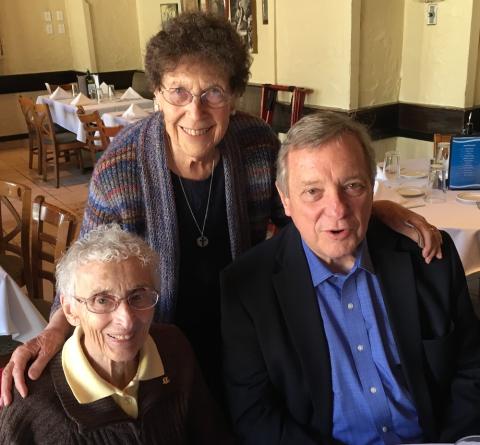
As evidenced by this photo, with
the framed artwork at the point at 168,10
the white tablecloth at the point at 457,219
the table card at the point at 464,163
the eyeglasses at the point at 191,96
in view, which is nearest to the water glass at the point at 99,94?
the framed artwork at the point at 168,10

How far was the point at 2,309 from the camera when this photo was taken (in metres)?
2.36

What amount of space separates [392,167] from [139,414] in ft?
8.43

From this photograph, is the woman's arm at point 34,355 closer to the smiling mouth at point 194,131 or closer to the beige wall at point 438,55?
the smiling mouth at point 194,131

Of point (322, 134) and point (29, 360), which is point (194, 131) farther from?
point (29, 360)

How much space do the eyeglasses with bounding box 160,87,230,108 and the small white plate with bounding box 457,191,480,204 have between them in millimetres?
1863

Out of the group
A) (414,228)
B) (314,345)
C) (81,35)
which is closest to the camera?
(314,345)

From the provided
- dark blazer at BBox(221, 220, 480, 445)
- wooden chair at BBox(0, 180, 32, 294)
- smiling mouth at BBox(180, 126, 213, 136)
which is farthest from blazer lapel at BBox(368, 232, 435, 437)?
wooden chair at BBox(0, 180, 32, 294)

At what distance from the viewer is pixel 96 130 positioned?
5809mm

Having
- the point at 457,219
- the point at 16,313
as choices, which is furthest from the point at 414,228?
the point at 16,313

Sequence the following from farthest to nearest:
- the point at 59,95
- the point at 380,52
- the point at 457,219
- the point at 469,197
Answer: the point at 59,95 → the point at 380,52 → the point at 469,197 → the point at 457,219

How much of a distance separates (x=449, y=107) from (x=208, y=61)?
12.5 feet

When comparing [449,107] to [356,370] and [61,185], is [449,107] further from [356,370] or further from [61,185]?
[61,185]

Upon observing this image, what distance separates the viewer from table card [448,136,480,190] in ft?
9.45

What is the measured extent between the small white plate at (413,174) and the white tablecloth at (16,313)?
228 centimetres
